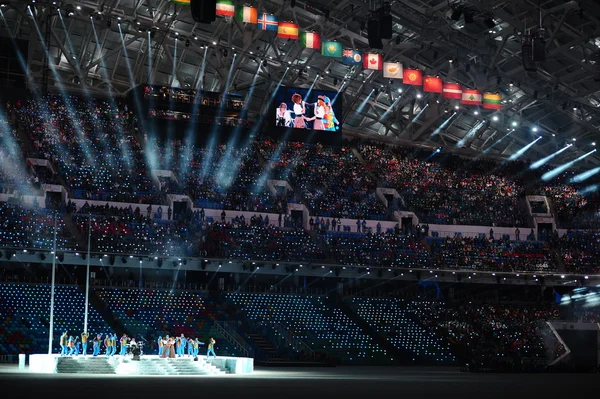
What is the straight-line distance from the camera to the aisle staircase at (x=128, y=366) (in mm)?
37312

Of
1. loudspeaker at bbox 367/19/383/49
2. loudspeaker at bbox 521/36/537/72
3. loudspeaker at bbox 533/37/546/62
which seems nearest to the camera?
loudspeaker at bbox 367/19/383/49

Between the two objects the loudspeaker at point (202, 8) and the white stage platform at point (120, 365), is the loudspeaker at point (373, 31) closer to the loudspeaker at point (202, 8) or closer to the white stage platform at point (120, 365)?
the white stage platform at point (120, 365)

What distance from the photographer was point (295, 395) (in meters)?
23.3

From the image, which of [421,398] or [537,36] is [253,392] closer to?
[421,398]

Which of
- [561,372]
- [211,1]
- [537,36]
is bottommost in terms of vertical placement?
[561,372]

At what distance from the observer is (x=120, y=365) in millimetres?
37594

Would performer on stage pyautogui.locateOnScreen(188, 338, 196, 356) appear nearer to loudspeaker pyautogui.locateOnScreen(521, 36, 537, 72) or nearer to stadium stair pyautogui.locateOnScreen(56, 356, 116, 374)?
stadium stair pyautogui.locateOnScreen(56, 356, 116, 374)

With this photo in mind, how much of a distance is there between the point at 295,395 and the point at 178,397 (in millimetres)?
3180

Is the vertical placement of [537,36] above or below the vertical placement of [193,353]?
above

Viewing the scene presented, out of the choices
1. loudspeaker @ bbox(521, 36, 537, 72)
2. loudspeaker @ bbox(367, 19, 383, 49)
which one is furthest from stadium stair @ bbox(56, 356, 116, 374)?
loudspeaker @ bbox(521, 36, 537, 72)

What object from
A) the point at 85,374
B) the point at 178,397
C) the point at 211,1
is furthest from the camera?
the point at 85,374

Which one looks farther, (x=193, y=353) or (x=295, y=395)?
(x=193, y=353)

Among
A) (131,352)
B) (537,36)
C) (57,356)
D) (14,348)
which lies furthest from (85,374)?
(537,36)

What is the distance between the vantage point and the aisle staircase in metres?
37.3
